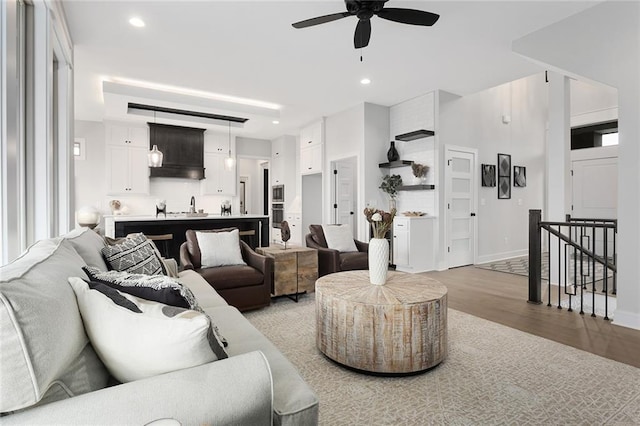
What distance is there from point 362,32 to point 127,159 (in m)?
6.04

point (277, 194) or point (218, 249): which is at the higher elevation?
point (277, 194)

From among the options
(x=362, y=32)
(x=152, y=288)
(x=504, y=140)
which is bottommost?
(x=152, y=288)

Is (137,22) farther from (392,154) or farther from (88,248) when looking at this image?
(392,154)

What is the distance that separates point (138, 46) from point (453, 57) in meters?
3.71

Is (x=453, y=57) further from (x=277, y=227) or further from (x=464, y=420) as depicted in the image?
(x=277, y=227)

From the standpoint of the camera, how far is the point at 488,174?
20.6 feet

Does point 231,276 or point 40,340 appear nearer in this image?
point 40,340

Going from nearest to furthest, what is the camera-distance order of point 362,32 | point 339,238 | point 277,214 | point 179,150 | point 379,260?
point 379,260
point 362,32
point 339,238
point 179,150
point 277,214

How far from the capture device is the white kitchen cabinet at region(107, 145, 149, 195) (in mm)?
6914

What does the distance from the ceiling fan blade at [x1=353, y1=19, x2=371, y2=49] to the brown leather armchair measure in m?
2.22

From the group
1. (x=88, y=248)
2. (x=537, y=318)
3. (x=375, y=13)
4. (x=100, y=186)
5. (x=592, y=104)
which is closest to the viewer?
(x=88, y=248)

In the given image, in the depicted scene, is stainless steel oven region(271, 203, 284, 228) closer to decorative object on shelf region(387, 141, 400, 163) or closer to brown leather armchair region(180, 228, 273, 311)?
decorative object on shelf region(387, 141, 400, 163)

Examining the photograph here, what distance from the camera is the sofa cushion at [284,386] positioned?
1022 millimetres

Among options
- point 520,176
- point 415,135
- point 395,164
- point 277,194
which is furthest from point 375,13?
point 277,194
